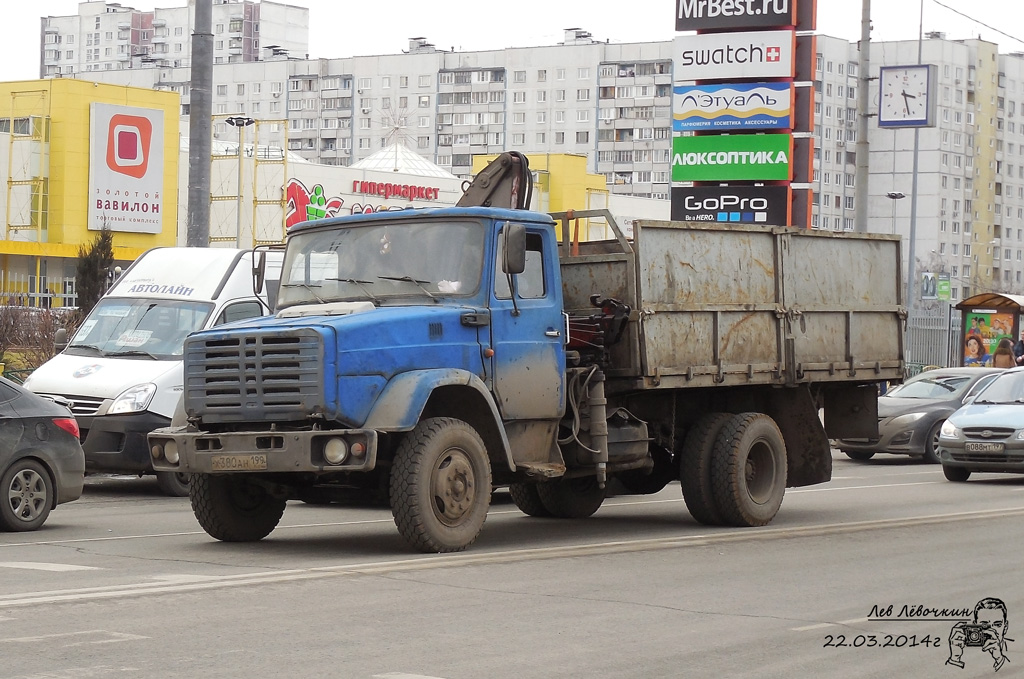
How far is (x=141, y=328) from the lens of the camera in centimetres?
1767

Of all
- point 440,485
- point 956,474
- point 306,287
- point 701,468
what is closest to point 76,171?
point 956,474

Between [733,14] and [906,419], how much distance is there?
13.0 meters

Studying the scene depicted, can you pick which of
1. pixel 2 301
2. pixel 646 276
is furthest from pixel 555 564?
pixel 2 301

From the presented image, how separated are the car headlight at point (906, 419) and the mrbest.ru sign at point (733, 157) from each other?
1026 centimetres

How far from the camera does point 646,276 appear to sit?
1328 centimetres

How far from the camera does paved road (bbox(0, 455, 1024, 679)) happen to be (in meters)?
7.47

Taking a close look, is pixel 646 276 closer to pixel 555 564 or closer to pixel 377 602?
pixel 555 564

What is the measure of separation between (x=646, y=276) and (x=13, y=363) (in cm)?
1723

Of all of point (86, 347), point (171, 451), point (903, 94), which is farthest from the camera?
point (903, 94)

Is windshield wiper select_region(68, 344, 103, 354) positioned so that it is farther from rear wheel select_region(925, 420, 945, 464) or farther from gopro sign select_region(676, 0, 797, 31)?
gopro sign select_region(676, 0, 797, 31)

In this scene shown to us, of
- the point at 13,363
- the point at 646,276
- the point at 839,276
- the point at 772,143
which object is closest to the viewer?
the point at 646,276

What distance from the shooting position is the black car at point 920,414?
81.1ft

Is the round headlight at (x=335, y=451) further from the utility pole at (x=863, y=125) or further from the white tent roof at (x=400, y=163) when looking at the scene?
the white tent roof at (x=400, y=163)

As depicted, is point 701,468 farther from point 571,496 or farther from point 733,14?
point 733,14
